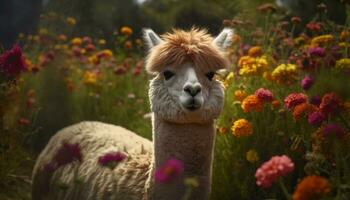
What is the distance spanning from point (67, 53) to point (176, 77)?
4.05 metres

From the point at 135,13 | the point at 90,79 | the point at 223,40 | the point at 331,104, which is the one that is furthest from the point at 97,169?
the point at 135,13

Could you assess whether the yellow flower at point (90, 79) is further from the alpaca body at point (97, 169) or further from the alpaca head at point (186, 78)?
the alpaca head at point (186, 78)

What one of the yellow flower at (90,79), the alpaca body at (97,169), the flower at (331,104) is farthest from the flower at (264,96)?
the yellow flower at (90,79)

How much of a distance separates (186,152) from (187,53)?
598 mm

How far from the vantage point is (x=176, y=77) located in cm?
362

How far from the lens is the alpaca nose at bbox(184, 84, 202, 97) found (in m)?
3.40

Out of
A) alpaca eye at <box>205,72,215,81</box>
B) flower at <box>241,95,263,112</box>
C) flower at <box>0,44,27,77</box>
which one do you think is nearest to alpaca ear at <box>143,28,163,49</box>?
alpaca eye at <box>205,72,215,81</box>

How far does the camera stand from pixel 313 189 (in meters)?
2.28

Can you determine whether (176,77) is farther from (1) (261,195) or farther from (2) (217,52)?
(1) (261,195)

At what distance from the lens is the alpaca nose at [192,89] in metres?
3.40

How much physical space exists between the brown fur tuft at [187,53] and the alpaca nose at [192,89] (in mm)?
246

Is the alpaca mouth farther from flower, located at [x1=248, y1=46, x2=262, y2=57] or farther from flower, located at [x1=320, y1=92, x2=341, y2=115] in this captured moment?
flower, located at [x1=248, y1=46, x2=262, y2=57]

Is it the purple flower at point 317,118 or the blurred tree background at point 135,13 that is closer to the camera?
the purple flower at point 317,118

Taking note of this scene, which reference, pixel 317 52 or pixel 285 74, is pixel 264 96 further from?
pixel 317 52
